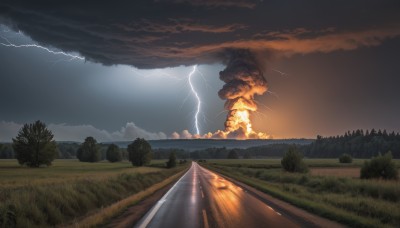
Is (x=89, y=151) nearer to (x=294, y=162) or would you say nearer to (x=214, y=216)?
(x=294, y=162)

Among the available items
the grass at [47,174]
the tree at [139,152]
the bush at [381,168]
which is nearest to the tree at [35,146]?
the grass at [47,174]

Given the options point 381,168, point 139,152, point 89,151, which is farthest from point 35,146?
point 381,168

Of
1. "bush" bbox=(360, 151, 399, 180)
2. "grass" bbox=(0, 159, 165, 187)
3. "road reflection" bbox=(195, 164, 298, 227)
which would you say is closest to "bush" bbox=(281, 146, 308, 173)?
"bush" bbox=(360, 151, 399, 180)

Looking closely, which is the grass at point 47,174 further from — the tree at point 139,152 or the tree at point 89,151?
the tree at point 89,151

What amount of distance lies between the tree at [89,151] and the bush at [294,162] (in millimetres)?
111851

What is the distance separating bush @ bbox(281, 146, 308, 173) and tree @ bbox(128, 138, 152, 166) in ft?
233

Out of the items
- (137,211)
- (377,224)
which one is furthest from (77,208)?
(377,224)

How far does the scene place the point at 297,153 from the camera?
6138cm

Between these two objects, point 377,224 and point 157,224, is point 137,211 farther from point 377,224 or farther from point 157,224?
point 377,224

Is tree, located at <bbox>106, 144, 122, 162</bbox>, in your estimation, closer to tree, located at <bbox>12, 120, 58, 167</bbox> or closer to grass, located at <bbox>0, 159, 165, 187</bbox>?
tree, located at <bbox>12, 120, 58, 167</bbox>

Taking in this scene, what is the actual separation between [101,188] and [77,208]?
565 centimetres

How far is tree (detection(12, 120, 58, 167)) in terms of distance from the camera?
94.9 metres

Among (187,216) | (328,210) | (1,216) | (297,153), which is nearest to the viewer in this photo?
(1,216)

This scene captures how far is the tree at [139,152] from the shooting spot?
4949 inches
